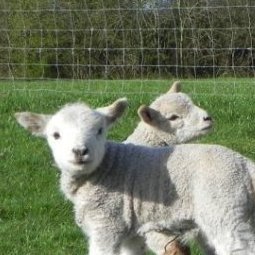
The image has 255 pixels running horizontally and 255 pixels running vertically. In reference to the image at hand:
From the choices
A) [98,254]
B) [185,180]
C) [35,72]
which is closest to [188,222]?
[185,180]

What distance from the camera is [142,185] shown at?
4.64 m

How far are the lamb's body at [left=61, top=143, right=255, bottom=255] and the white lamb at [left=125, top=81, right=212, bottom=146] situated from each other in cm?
96

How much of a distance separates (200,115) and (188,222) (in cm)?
138

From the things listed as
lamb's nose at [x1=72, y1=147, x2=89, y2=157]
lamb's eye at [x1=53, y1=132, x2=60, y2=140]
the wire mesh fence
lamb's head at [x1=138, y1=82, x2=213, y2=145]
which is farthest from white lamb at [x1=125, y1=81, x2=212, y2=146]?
the wire mesh fence

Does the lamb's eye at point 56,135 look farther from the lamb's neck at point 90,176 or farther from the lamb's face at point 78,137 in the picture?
the lamb's neck at point 90,176

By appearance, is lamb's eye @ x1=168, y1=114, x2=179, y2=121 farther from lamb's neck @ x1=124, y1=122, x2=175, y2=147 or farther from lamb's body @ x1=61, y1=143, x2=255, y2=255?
lamb's body @ x1=61, y1=143, x2=255, y2=255

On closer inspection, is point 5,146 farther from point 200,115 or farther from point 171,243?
point 171,243

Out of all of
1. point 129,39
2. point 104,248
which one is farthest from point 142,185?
point 129,39

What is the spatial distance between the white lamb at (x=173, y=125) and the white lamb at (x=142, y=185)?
3.04 feet

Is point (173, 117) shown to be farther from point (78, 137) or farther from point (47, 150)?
point (47, 150)

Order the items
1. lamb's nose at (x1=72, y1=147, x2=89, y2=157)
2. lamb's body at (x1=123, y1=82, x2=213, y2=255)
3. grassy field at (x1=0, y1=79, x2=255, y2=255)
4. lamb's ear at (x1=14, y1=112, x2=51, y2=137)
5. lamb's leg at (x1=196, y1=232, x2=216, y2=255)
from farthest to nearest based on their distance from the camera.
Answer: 1. grassy field at (x1=0, y1=79, x2=255, y2=255)
2. lamb's body at (x1=123, y1=82, x2=213, y2=255)
3. lamb's ear at (x1=14, y1=112, x2=51, y2=137)
4. lamb's leg at (x1=196, y1=232, x2=216, y2=255)
5. lamb's nose at (x1=72, y1=147, x2=89, y2=157)

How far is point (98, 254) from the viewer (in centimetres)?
457

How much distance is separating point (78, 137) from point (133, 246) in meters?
0.80

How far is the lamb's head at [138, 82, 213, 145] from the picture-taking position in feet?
18.9
